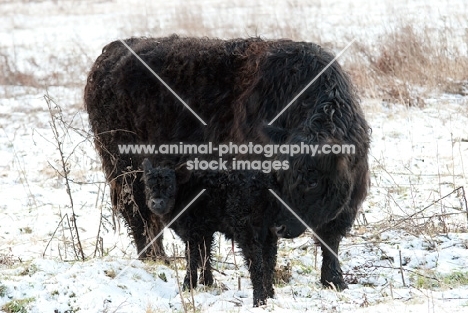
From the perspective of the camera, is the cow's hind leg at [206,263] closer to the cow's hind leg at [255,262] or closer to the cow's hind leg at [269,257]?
the cow's hind leg at [255,262]

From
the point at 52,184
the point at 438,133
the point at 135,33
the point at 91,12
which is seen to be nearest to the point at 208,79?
the point at 52,184

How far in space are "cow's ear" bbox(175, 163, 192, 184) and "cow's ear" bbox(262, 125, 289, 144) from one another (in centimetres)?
89

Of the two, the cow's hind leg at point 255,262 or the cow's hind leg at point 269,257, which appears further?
the cow's hind leg at point 269,257

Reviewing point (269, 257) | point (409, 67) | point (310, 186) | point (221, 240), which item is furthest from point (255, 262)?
point (409, 67)

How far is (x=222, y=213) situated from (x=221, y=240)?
1990 millimetres

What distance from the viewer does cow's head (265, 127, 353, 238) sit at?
18.4ft

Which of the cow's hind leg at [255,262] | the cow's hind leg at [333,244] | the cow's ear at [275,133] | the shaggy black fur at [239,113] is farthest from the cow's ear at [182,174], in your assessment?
the cow's hind leg at [333,244]

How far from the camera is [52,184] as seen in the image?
986 cm

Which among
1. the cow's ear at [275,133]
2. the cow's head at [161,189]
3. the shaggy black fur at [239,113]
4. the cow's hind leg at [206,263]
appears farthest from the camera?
the cow's hind leg at [206,263]

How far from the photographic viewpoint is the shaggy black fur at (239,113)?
18.9ft

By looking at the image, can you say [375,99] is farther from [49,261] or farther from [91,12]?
[91,12]

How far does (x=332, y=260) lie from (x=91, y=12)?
17286mm

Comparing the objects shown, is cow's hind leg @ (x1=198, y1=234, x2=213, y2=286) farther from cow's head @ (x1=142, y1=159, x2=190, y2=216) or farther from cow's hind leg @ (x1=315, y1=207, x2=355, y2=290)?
cow's hind leg @ (x1=315, y1=207, x2=355, y2=290)

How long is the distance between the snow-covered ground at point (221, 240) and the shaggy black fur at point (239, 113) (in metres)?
0.43
